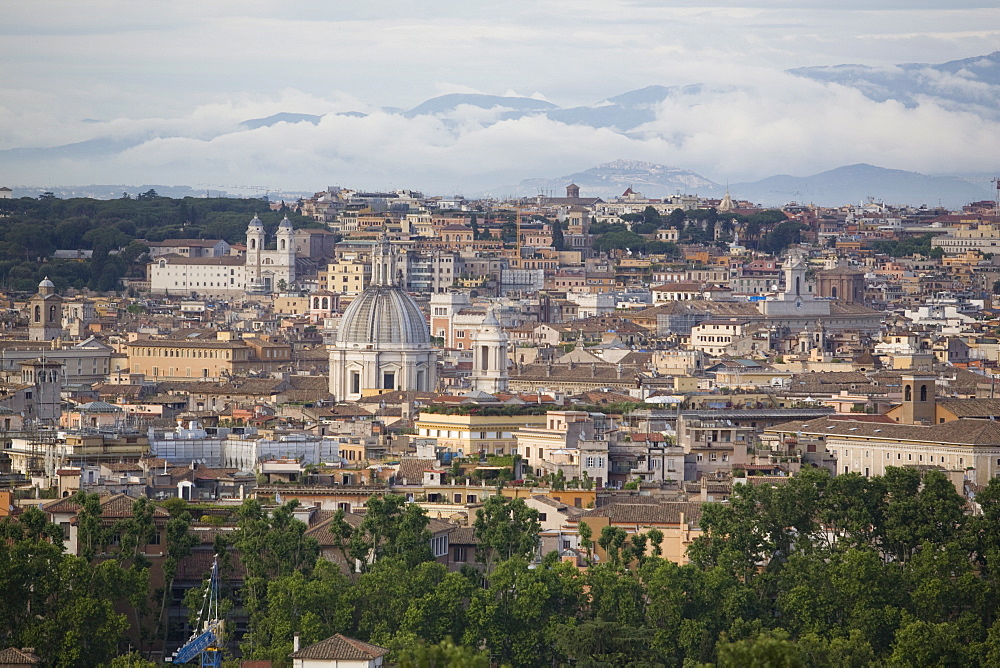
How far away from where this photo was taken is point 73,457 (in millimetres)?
49438

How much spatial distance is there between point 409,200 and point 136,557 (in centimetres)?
12542

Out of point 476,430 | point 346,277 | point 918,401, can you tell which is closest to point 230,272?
point 346,277

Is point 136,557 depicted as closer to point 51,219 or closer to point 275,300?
point 275,300

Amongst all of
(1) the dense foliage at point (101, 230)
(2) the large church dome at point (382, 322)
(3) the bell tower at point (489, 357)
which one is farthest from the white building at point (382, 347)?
(1) the dense foliage at point (101, 230)

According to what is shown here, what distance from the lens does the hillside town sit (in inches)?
1731

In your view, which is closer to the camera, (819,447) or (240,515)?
(240,515)

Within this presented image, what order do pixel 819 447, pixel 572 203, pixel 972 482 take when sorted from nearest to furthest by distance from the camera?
pixel 972 482
pixel 819 447
pixel 572 203

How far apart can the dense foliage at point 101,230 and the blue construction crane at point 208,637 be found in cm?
8444

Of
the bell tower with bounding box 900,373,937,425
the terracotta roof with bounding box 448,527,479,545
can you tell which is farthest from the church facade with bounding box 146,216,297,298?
the terracotta roof with bounding box 448,527,479,545

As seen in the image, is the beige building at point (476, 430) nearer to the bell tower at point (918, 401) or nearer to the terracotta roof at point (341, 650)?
the bell tower at point (918, 401)

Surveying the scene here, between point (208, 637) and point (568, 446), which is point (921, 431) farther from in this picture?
point (208, 637)

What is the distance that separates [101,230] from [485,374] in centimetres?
5669

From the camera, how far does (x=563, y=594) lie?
38.5 m

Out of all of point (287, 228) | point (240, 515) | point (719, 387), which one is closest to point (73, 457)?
point (240, 515)
